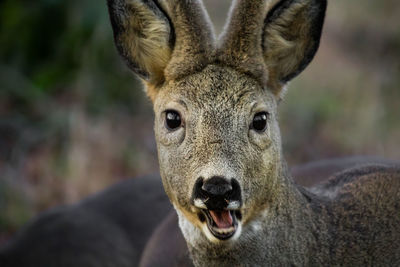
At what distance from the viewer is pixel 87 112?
1127 cm

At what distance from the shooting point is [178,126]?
510 cm

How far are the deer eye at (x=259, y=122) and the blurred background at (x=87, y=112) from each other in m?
5.32

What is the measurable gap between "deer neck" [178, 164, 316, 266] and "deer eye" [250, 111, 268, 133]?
14.0 inches

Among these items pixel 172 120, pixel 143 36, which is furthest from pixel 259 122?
pixel 143 36

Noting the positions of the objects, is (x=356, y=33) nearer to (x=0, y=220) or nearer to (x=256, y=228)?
(x=0, y=220)

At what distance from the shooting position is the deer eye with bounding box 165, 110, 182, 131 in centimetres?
510

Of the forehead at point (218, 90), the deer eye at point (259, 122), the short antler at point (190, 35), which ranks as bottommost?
the deer eye at point (259, 122)

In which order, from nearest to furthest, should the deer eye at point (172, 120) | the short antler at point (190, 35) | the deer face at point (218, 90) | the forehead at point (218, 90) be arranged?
the deer face at point (218, 90) < the forehead at point (218, 90) < the deer eye at point (172, 120) < the short antler at point (190, 35)

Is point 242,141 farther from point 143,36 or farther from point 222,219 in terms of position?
point 143,36

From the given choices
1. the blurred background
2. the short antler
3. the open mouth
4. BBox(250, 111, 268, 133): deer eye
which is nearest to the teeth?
the open mouth

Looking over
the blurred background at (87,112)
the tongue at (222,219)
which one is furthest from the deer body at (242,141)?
the blurred background at (87,112)

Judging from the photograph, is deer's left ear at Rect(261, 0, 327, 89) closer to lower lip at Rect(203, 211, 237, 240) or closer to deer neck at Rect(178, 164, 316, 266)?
deer neck at Rect(178, 164, 316, 266)

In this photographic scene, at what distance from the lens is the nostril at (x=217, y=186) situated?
4.47m

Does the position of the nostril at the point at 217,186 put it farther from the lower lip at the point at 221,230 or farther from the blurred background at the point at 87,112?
the blurred background at the point at 87,112
